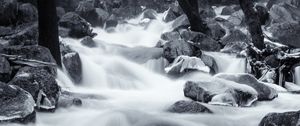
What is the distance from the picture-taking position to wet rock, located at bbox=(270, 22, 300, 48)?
20.1 m

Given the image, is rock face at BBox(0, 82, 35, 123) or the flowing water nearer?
rock face at BBox(0, 82, 35, 123)

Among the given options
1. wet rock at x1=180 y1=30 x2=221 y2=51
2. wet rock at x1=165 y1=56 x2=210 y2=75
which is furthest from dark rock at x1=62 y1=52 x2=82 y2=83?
wet rock at x1=180 y1=30 x2=221 y2=51

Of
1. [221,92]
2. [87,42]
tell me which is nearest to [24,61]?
[221,92]

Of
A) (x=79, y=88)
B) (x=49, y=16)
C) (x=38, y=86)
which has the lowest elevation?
(x=79, y=88)

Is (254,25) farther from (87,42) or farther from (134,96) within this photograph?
(134,96)

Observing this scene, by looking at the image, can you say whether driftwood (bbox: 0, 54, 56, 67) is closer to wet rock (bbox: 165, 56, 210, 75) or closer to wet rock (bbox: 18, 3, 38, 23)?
wet rock (bbox: 165, 56, 210, 75)

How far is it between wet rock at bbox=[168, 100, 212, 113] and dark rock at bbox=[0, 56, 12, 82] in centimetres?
355

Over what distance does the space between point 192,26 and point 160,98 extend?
8.72m

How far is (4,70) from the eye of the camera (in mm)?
9641

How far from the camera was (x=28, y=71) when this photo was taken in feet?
30.3

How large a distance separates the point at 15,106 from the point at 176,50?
28.8 ft

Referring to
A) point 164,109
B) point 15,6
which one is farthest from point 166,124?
point 15,6

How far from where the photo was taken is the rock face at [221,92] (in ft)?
33.8

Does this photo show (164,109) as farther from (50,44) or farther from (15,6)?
(15,6)
